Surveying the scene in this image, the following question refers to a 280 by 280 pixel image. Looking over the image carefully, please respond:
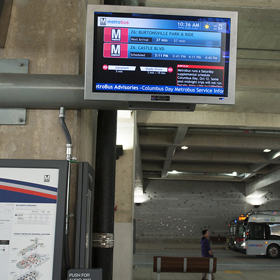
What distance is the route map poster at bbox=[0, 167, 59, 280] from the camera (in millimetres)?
3504

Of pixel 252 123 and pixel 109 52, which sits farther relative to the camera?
pixel 252 123

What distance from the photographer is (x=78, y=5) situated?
436 cm

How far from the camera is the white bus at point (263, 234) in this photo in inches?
1073

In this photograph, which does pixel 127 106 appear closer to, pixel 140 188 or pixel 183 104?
pixel 183 104

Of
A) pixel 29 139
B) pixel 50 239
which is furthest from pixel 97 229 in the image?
pixel 29 139

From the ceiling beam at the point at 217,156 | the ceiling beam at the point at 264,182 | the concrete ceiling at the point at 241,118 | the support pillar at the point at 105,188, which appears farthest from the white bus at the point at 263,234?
the support pillar at the point at 105,188

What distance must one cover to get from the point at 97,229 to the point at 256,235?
2631cm

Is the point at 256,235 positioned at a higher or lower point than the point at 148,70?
lower

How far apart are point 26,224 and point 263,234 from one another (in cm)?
2737

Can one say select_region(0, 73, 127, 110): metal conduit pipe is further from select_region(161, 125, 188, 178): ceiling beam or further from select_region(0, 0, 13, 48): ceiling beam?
select_region(161, 125, 188, 178): ceiling beam

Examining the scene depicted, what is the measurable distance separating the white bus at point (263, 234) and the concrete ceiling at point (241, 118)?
4118mm

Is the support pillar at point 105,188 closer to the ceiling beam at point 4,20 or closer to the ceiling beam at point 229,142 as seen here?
the ceiling beam at point 4,20

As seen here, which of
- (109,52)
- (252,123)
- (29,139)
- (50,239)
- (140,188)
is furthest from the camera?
(140,188)

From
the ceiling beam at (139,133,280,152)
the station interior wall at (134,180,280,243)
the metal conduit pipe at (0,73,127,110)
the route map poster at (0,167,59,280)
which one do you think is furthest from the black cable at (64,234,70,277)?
the station interior wall at (134,180,280,243)
